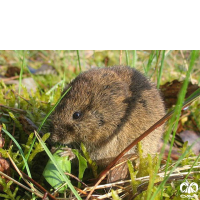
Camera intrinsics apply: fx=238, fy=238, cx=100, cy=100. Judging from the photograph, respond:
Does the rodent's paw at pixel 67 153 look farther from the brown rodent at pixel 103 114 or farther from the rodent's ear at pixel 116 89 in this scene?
the rodent's ear at pixel 116 89

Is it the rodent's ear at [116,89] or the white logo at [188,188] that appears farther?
the rodent's ear at [116,89]

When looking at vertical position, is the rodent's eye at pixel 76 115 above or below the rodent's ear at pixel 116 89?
below

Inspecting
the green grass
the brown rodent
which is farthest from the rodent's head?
the green grass

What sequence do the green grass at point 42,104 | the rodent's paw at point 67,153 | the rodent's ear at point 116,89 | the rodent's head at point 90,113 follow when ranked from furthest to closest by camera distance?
the rodent's ear at point 116,89
the rodent's head at point 90,113
the rodent's paw at point 67,153
the green grass at point 42,104

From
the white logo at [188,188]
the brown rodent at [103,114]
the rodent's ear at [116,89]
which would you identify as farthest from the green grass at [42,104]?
the rodent's ear at [116,89]

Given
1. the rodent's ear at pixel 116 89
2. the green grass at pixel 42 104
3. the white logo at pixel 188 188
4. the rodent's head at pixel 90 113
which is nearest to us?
the green grass at pixel 42 104

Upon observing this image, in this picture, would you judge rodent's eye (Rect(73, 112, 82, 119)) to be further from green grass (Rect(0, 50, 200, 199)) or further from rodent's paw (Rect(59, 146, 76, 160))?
rodent's paw (Rect(59, 146, 76, 160))

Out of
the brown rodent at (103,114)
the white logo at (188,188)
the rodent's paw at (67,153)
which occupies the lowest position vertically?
the white logo at (188,188)
